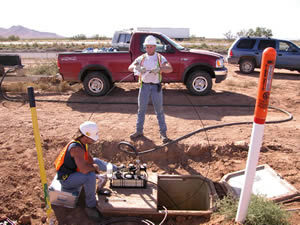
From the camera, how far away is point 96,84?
28.7 feet

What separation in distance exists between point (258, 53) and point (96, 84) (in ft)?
29.2

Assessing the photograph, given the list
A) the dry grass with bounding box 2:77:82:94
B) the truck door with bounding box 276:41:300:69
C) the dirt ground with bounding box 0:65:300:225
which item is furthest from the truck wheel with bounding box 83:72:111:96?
the truck door with bounding box 276:41:300:69

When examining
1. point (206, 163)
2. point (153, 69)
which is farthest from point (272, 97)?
point (153, 69)

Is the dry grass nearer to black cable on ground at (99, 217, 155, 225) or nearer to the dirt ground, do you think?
the dirt ground

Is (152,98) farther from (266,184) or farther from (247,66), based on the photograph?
(247,66)

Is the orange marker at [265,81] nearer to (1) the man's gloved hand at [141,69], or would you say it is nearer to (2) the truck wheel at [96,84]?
(1) the man's gloved hand at [141,69]

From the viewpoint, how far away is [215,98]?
343 inches

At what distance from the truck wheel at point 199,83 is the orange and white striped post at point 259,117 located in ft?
18.8

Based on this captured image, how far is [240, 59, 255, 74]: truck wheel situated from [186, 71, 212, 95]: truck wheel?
20.5ft

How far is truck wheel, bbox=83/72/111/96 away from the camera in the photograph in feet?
28.2

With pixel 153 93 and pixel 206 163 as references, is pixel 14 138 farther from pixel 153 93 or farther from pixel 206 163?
pixel 206 163

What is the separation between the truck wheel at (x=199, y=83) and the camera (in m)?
8.53

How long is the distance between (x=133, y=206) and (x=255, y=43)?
12156mm

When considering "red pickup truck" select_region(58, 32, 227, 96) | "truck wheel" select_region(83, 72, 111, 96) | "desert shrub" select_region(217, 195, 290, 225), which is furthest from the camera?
"truck wheel" select_region(83, 72, 111, 96)
